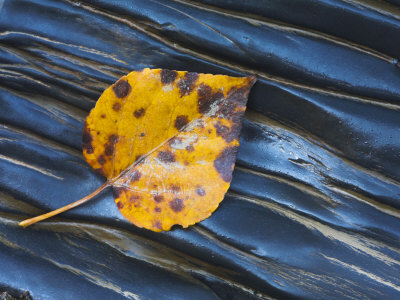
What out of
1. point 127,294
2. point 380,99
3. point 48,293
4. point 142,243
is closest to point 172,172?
point 142,243

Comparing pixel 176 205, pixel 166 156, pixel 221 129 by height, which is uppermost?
pixel 221 129

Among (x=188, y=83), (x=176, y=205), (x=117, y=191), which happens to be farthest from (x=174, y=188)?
(x=188, y=83)

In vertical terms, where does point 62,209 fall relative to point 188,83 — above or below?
below

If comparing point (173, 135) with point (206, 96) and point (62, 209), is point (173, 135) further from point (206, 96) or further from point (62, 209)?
point (62, 209)

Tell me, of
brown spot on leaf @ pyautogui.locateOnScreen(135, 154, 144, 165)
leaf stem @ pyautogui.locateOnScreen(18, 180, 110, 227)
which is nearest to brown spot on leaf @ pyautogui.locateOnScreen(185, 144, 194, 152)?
brown spot on leaf @ pyautogui.locateOnScreen(135, 154, 144, 165)

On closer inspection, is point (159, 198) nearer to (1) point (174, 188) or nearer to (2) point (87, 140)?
(1) point (174, 188)

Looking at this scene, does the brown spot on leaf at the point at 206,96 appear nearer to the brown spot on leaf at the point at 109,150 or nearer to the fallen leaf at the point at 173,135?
the fallen leaf at the point at 173,135
